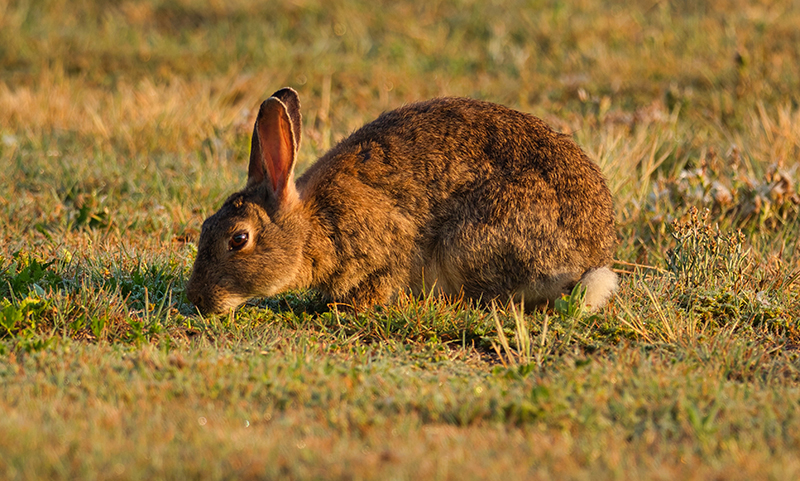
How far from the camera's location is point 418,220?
16.9 ft

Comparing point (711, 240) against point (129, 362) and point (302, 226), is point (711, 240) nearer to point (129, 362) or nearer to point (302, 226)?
point (302, 226)

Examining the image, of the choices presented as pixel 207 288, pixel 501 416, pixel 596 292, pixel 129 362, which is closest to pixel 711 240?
pixel 596 292

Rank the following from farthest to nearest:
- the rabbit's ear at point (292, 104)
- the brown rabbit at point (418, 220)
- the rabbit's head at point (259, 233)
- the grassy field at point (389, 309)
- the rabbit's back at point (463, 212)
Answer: the rabbit's ear at point (292, 104) < the rabbit's back at point (463, 212) < the brown rabbit at point (418, 220) < the rabbit's head at point (259, 233) < the grassy field at point (389, 309)

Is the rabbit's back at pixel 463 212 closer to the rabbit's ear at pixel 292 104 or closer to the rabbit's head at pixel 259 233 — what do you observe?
the rabbit's head at pixel 259 233

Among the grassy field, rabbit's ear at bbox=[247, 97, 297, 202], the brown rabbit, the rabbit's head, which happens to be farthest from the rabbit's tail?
rabbit's ear at bbox=[247, 97, 297, 202]

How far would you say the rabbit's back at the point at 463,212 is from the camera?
503cm

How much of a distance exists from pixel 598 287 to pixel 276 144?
2.02 metres

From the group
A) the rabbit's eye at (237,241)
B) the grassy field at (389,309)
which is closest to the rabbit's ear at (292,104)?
the rabbit's eye at (237,241)

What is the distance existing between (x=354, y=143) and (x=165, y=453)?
2.90 m

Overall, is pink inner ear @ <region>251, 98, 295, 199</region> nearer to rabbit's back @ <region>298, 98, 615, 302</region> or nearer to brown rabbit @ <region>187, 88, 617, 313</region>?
brown rabbit @ <region>187, 88, 617, 313</region>

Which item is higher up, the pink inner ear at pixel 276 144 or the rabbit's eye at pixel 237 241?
the pink inner ear at pixel 276 144

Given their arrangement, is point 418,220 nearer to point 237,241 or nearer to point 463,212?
point 463,212

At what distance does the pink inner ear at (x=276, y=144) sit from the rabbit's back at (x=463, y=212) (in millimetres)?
239

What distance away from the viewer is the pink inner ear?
4809mm
